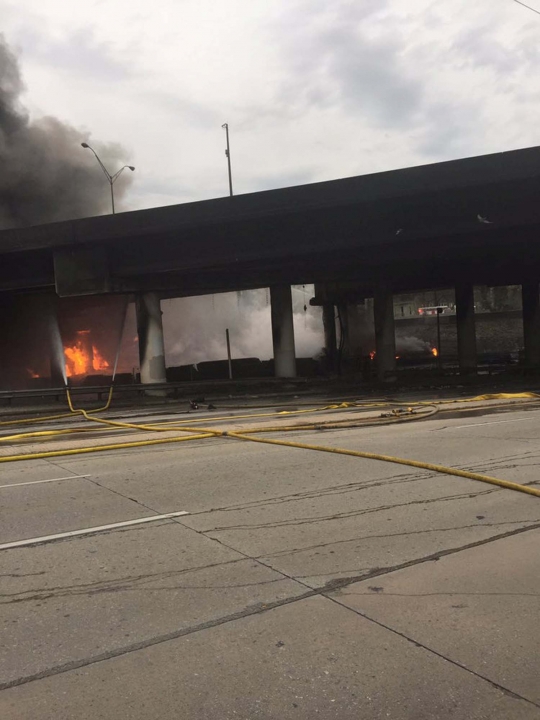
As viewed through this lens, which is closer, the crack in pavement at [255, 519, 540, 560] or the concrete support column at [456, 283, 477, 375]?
the crack in pavement at [255, 519, 540, 560]

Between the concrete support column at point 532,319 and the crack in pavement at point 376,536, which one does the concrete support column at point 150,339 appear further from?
the concrete support column at point 532,319

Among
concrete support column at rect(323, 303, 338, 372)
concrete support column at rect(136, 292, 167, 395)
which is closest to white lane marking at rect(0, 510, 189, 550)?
concrete support column at rect(136, 292, 167, 395)

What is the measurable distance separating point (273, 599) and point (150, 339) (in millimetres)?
25848

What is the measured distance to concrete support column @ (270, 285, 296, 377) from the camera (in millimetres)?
31297

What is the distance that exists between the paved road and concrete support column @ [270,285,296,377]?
77.9ft

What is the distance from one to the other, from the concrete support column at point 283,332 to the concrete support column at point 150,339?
5.96 meters

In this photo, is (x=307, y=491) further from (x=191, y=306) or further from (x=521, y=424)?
(x=191, y=306)

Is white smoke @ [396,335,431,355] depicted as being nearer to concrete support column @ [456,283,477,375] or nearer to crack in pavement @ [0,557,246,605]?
A: concrete support column @ [456,283,477,375]

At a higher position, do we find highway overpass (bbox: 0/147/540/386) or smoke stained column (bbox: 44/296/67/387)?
highway overpass (bbox: 0/147/540/386)

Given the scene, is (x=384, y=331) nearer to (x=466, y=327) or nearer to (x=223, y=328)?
(x=466, y=327)

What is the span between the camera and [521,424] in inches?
478

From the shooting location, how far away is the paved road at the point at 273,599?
9.95ft

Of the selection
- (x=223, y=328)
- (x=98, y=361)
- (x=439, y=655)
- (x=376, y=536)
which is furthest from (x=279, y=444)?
(x=223, y=328)

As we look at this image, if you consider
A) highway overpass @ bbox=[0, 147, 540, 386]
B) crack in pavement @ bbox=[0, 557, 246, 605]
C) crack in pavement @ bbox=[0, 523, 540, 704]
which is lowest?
crack in pavement @ bbox=[0, 523, 540, 704]
